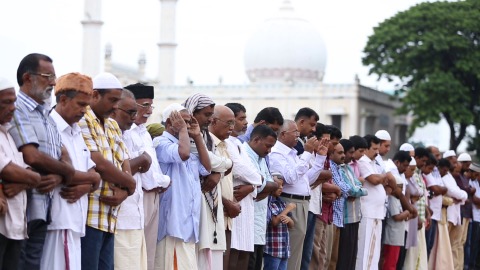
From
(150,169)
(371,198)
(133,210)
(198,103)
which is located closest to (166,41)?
(371,198)

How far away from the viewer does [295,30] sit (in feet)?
172

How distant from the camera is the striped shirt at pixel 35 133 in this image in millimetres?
5496

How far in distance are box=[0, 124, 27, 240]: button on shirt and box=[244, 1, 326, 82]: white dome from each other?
46075 millimetres

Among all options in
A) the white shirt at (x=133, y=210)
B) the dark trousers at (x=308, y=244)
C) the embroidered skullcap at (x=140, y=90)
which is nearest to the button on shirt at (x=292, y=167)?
the dark trousers at (x=308, y=244)

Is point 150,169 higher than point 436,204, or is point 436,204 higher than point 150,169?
point 150,169

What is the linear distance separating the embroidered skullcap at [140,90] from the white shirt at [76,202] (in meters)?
1.18

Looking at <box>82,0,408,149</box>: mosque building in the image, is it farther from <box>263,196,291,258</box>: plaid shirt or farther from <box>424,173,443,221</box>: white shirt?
<box>263,196,291,258</box>: plaid shirt

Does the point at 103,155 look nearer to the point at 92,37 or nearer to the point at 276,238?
the point at 276,238

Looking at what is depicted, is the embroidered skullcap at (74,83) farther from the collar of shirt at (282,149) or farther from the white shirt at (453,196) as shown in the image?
the white shirt at (453,196)

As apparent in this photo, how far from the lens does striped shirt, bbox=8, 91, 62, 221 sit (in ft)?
18.0

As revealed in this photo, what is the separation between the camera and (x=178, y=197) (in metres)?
7.29

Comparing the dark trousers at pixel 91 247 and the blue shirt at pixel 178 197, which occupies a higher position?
the blue shirt at pixel 178 197

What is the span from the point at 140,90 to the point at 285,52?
145 feet

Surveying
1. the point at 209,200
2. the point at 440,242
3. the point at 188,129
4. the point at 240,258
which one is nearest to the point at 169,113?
the point at 188,129
